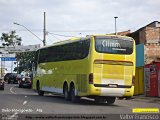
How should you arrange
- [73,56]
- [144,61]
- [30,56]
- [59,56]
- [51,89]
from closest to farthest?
[73,56] < [59,56] < [51,89] < [144,61] < [30,56]

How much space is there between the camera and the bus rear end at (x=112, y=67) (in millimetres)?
22516

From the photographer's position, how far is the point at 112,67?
Answer: 22.8 meters

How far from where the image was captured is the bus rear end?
73.9ft

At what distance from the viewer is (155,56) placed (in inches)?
1538

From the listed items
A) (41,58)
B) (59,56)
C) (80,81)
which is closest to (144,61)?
(41,58)

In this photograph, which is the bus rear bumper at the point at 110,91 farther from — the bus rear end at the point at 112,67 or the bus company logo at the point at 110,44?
the bus company logo at the point at 110,44

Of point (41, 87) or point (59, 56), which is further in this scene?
point (41, 87)

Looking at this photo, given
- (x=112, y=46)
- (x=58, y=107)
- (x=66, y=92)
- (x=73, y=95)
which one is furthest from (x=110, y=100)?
(x=58, y=107)

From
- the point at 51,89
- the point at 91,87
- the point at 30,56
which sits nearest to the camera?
the point at 91,87

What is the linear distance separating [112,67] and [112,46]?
42.6 inches

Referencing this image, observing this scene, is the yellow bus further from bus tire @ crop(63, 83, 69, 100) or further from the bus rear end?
bus tire @ crop(63, 83, 69, 100)

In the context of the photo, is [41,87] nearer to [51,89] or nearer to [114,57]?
[51,89]

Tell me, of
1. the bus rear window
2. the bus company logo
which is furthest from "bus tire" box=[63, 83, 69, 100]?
the bus company logo

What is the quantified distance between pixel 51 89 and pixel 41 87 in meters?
2.89
